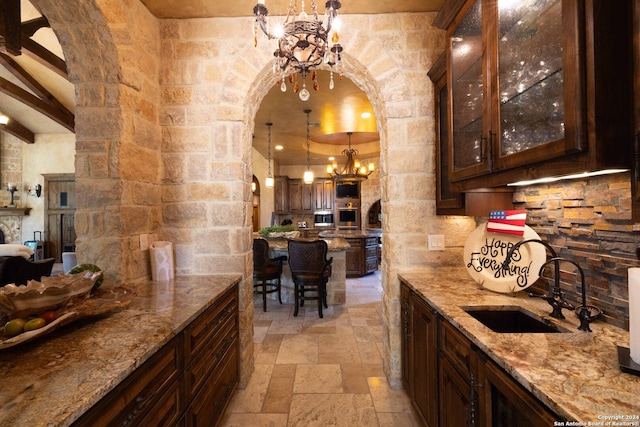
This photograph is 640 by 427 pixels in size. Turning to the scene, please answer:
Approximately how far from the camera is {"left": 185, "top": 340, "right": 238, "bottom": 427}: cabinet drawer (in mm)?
1446

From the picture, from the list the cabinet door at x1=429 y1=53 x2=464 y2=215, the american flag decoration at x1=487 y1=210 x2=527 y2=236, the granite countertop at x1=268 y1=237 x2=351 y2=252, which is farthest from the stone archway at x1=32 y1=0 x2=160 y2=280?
the granite countertop at x1=268 y1=237 x2=351 y2=252

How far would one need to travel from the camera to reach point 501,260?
1619mm

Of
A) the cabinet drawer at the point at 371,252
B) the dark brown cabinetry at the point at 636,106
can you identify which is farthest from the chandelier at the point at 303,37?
the cabinet drawer at the point at 371,252

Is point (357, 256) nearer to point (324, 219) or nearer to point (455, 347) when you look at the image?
point (324, 219)

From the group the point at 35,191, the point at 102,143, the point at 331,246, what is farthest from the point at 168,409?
the point at 35,191

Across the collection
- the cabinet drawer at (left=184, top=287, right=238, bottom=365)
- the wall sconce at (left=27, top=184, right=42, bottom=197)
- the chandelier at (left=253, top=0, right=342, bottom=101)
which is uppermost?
the chandelier at (left=253, top=0, right=342, bottom=101)

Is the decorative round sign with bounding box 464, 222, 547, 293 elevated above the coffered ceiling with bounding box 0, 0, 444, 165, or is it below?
below

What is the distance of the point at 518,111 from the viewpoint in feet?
3.97

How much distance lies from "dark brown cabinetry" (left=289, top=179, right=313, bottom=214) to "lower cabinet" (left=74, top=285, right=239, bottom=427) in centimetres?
673

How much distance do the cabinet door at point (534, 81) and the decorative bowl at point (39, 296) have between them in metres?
1.98

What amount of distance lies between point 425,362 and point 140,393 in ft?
4.84

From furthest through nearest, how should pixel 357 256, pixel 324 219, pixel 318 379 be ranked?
pixel 324 219 → pixel 357 256 → pixel 318 379

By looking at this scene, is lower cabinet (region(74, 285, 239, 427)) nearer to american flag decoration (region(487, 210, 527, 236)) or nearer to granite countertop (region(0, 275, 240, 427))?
granite countertop (region(0, 275, 240, 427))

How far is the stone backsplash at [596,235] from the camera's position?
1.12m
